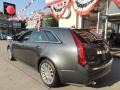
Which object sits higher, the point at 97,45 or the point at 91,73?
the point at 97,45

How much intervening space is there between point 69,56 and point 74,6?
7.29m

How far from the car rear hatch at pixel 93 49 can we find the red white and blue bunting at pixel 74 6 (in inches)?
201

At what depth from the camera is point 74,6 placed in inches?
455

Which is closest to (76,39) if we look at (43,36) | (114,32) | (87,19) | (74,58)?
(74,58)

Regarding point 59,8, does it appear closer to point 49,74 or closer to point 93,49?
point 49,74

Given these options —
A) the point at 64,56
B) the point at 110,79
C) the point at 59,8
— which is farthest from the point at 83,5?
the point at 64,56

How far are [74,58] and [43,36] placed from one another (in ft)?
4.82

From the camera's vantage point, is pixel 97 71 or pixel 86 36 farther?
pixel 86 36

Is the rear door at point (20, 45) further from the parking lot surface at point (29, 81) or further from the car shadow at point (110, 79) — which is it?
the car shadow at point (110, 79)

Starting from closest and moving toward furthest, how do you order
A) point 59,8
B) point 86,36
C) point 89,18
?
point 86,36 < point 89,18 < point 59,8

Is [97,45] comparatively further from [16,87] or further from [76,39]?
[16,87]

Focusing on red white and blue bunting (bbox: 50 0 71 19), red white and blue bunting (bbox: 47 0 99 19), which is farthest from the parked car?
red white and blue bunting (bbox: 50 0 71 19)

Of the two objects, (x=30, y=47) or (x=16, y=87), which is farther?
(x=30, y=47)

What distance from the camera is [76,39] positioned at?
4.78 m
